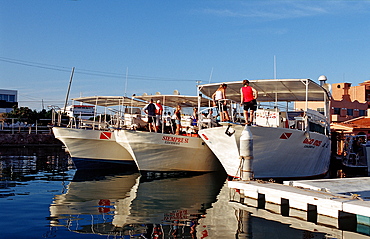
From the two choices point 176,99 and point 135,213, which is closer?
point 135,213

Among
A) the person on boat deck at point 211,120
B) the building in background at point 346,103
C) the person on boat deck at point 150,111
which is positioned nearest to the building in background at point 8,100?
the building in background at point 346,103

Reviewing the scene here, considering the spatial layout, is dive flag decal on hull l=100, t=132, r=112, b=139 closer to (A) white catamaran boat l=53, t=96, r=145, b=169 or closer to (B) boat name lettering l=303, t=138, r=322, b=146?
(A) white catamaran boat l=53, t=96, r=145, b=169

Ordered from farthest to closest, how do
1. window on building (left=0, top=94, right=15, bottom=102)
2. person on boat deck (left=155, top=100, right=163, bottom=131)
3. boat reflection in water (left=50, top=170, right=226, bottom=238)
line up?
window on building (left=0, top=94, right=15, bottom=102) → person on boat deck (left=155, top=100, right=163, bottom=131) → boat reflection in water (left=50, top=170, right=226, bottom=238)

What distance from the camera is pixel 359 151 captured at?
2639 centimetres

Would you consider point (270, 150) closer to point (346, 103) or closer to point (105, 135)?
point (105, 135)

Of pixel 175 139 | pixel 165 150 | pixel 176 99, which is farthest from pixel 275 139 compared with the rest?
pixel 176 99

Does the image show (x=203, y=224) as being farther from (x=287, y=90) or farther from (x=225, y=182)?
(x=287, y=90)

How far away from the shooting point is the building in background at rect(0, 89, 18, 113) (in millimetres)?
71000

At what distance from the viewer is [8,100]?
73188 mm

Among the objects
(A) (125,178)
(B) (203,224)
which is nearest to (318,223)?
(B) (203,224)

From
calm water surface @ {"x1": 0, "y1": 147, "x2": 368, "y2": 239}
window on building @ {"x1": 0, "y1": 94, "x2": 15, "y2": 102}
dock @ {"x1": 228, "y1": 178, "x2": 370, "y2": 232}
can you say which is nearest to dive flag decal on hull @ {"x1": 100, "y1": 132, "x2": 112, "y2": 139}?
calm water surface @ {"x1": 0, "y1": 147, "x2": 368, "y2": 239}

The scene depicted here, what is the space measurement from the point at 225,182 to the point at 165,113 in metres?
6.18

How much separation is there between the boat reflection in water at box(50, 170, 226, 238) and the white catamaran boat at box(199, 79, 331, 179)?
166 centimetres

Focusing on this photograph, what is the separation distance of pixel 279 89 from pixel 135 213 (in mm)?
10301
